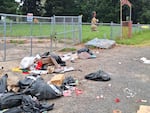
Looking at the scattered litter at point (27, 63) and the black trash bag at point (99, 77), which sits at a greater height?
the scattered litter at point (27, 63)

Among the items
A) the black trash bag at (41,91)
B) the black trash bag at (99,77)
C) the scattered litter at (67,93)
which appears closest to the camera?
the black trash bag at (41,91)

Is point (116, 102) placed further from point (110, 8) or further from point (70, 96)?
point (110, 8)

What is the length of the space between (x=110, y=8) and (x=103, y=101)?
50.3m

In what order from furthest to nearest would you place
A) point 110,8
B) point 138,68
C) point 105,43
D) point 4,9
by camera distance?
1. point 110,8
2. point 4,9
3. point 105,43
4. point 138,68

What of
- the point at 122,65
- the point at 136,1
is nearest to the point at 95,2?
the point at 136,1

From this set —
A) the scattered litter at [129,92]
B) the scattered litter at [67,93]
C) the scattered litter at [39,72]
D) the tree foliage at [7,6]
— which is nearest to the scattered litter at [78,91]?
the scattered litter at [67,93]

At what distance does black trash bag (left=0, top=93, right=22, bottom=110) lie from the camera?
6039mm

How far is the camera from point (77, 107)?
6371 mm

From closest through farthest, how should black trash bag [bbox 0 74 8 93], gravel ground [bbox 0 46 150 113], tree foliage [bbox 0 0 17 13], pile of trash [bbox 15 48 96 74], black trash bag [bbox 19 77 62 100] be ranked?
gravel ground [bbox 0 46 150 113] → black trash bag [bbox 19 77 62 100] → black trash bag [bbox 0 74 8 93] → pile of trash [bbox 15 48 96 74] → tree foliage [bbox 0 0 17 13]

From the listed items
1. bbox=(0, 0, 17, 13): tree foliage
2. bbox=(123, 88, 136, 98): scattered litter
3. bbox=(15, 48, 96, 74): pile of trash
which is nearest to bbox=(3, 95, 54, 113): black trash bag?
bbox=(123, 88, 136, 98): scattered litter

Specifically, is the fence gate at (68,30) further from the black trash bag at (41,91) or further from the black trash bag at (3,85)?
the black trash bag at (41,91)

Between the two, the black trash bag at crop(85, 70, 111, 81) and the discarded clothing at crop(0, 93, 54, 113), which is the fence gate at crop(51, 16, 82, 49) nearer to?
the black trash bag at crop(85, 70, 111, 81)

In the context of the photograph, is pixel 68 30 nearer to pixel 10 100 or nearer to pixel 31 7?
pixel 10 100

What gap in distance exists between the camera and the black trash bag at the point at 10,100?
19.8 ft
